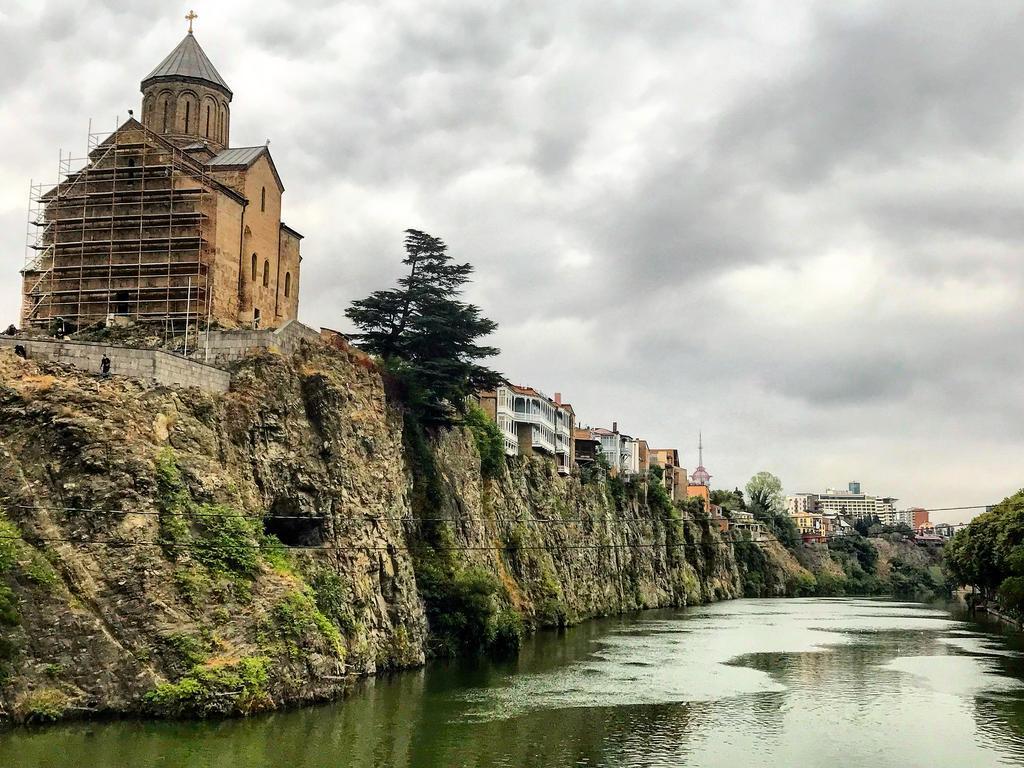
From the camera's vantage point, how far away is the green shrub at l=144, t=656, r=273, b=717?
1054 inches

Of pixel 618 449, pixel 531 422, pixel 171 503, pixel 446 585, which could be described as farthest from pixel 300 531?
pixel 618 449

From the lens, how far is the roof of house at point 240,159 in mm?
45438

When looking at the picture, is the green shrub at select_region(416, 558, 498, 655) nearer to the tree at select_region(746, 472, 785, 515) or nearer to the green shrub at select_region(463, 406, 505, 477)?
the green shrub at select_region(463, 406, 505, 477)

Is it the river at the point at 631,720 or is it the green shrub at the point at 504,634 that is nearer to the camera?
the river at the point at 631,720

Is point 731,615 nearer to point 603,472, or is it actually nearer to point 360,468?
point 603,472

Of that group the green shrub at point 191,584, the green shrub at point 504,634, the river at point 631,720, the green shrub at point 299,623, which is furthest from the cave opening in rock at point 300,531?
the green shrub at point 504,634

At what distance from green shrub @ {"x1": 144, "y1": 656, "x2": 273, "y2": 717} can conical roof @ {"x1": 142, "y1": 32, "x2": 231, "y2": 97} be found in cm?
2914

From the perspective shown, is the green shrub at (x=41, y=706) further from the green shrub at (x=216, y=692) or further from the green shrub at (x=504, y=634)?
the green shrub at (x=504, y=634)

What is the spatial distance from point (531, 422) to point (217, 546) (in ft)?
145

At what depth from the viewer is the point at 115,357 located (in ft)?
104

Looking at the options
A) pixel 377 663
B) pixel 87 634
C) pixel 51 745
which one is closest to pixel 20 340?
pixel 87 634

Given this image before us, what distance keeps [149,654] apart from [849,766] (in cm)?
1666

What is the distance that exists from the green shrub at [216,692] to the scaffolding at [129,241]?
16846mm

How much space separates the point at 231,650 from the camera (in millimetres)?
28500
